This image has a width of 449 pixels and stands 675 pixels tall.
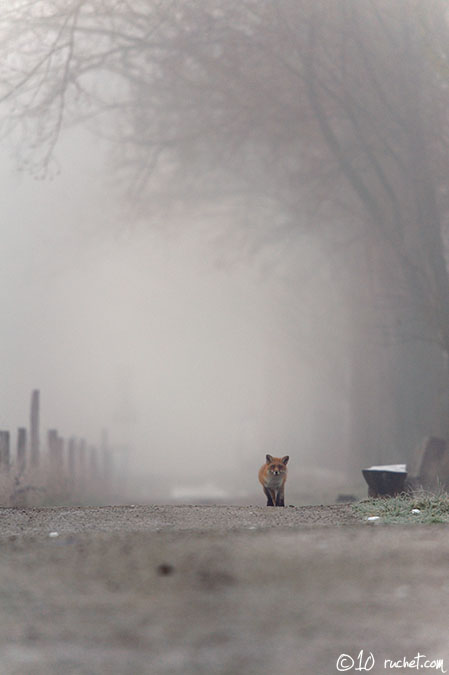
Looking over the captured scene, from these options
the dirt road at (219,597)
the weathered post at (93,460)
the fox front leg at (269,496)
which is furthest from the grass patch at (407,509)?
the weathered post at (93,460)

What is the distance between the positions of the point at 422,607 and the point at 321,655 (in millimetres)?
1145

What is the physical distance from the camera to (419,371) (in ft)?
74.3

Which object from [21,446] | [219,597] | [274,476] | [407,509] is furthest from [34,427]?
[219,597]

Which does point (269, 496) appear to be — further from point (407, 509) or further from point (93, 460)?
point (93, 460)

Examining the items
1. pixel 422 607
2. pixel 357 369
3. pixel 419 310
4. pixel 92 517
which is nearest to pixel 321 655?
pixel 422 607

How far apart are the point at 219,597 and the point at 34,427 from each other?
10.6 metres

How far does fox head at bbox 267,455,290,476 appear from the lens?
35.0ft

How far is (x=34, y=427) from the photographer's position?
16422 millimetres

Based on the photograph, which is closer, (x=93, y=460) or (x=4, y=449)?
(x=4, y=449)

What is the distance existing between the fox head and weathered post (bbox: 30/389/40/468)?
226 inches

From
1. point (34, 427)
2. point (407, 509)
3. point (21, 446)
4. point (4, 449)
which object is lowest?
point (407, 509)

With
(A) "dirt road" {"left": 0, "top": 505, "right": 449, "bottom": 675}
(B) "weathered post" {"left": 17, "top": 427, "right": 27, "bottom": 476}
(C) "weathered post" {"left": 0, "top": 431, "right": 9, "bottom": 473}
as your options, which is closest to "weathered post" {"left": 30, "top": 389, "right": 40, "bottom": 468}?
(B) "weathered post" {"left": 17, "top": 427, "right": 27, "bottom": 476}

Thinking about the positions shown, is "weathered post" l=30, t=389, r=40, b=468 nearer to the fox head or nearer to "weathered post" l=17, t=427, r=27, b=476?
"weathered post" l=17, t=427, r=27, b=476

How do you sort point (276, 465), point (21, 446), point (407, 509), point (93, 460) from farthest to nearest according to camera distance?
point (93, 460)
point (21, 446)
point (276, 465)
point (407, 509)
